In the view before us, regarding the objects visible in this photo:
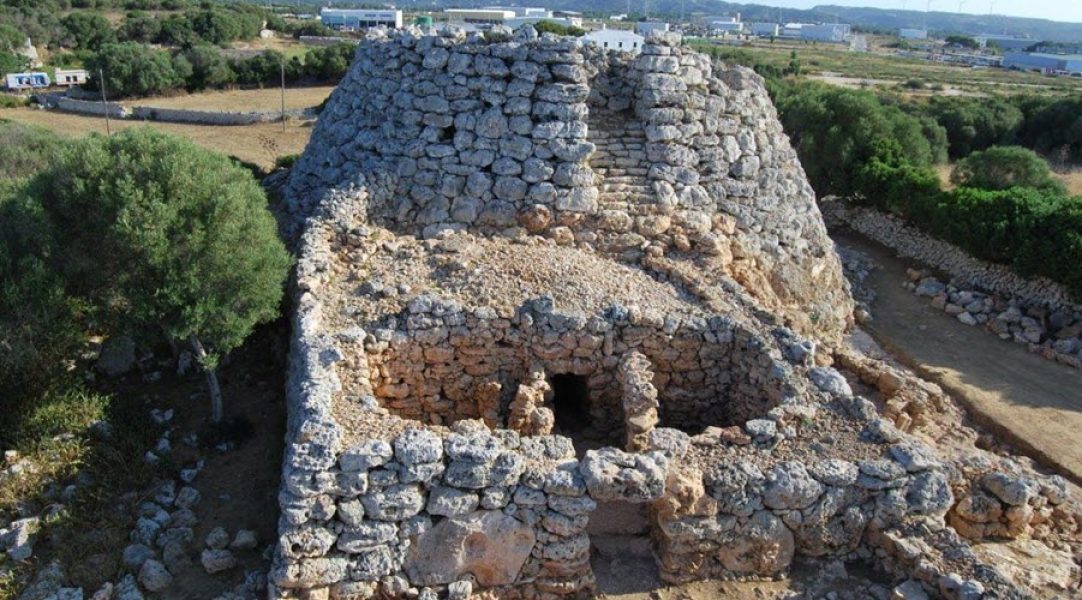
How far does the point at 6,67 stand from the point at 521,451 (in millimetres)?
47185

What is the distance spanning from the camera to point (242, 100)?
3925 cm

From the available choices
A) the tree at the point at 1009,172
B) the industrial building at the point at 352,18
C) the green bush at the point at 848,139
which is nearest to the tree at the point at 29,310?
the green bush at the point at 848,139

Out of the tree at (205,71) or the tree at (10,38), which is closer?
the tree at (205,71)

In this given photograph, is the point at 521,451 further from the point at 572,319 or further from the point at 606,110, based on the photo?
the point at 606,110

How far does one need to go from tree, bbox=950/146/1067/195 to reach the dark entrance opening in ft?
57.2

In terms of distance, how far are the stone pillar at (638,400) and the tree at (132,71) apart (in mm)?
36484

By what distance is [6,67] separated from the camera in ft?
142

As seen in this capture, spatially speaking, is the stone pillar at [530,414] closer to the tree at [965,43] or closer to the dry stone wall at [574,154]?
the dry stone wall at [574,154]

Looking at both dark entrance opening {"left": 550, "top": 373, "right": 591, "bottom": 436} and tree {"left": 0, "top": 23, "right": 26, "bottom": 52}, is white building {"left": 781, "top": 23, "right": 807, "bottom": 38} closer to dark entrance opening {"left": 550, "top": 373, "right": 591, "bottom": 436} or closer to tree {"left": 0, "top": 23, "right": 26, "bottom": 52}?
tree {"left": 0, "top": 23, "right": 26, "bottom": 52}

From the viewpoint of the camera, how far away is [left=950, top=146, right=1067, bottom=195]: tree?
23.7m

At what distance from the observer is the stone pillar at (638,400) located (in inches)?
361

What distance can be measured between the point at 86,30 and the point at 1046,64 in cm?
10322

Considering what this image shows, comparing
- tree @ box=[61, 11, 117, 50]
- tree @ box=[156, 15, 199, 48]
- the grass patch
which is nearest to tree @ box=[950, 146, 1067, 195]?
the grass patch

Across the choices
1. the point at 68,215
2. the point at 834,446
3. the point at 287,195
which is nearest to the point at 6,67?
the point at 287,195
